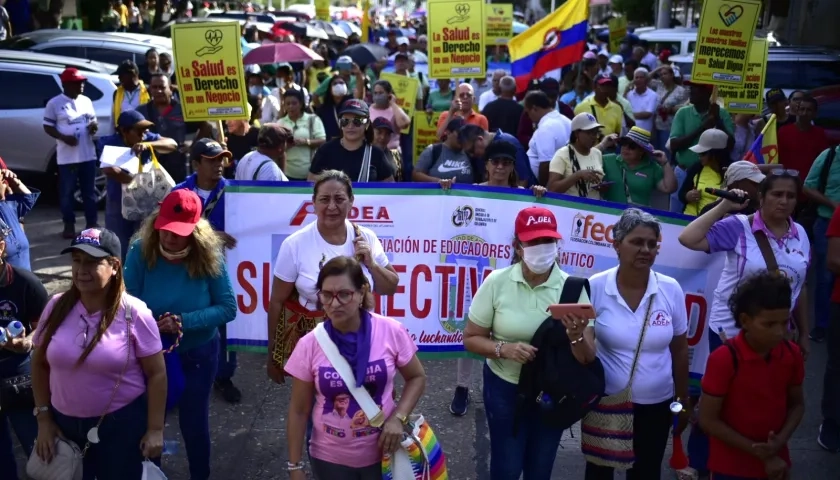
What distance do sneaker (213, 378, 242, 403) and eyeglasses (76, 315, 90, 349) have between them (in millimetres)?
2535

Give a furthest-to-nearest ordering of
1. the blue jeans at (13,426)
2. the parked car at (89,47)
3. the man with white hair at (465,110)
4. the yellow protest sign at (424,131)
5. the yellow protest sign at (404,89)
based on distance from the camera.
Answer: the parked car at (89,47) < the yellow protest sign at (404,89) < the yellow protest sign at (424,131) < the man with white hair at (465,110) < the blue jeans at (13,426)

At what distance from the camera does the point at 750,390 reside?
3807mm

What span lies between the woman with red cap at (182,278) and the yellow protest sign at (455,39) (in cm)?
668

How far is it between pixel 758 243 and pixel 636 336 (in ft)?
3.89

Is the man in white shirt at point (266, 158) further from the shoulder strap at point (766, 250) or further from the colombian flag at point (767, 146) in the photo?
the colombian flag at point (767, 146)

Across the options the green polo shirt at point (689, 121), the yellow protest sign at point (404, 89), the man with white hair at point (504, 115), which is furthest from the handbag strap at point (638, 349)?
the yellow protest sign at point (404, 89)

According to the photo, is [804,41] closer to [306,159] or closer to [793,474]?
[306,159]

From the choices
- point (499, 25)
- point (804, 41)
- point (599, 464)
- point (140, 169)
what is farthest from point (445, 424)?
point (804, 41)

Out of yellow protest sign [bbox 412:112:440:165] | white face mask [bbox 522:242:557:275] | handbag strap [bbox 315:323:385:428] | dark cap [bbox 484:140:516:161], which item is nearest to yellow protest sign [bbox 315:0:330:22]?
yellow protest sign [bbox 412:112:440:165]

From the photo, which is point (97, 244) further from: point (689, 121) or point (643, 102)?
point (643, 102)

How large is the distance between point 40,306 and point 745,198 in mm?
3714

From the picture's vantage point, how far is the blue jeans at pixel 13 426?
175 inches

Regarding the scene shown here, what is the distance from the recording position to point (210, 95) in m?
7.55

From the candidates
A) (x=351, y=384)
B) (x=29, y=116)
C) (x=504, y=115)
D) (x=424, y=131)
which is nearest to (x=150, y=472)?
(x=351, y=384)
